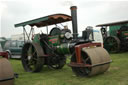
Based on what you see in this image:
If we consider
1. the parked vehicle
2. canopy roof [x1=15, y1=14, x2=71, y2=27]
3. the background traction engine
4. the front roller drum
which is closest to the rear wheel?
the background traction engine

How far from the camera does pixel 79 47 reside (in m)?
4.13

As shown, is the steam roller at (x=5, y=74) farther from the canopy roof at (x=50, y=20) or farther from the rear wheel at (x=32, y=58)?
the canopy roof at (x=50, y=20)

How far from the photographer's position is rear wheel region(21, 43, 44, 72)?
203 inches

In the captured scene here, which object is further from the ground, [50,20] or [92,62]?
[50,20]

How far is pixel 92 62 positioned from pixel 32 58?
2.43 metres

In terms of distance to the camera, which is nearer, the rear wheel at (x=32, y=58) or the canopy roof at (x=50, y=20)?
the canopy roof at (x=50, y=20)

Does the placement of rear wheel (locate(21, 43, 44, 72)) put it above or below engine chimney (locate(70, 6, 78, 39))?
below

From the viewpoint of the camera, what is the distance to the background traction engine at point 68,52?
4.09m

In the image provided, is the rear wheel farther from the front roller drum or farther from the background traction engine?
the front roller drum

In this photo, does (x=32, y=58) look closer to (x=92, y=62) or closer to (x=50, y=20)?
(x=50, y=20)

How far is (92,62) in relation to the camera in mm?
3875

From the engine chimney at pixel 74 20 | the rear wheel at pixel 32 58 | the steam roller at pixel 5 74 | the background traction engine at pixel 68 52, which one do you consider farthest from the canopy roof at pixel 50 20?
the steam roller at pixel 5 74

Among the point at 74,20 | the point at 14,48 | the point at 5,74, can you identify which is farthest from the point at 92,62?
the point at 14,48

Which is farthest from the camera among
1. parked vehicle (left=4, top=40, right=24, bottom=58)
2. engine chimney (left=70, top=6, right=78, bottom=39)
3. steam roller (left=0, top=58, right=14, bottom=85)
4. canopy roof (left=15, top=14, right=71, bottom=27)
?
parked vehicle (left=4, top=40, right=24, bottom=58)
